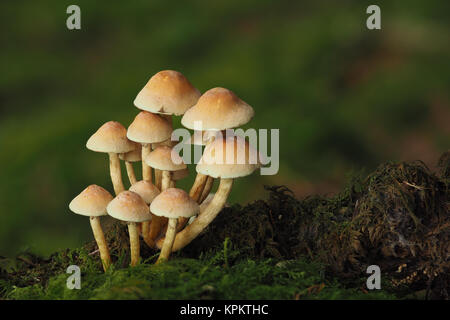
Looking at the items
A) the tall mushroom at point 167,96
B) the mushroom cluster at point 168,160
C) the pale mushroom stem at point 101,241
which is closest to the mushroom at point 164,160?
the mushroom cluster at point 168,160

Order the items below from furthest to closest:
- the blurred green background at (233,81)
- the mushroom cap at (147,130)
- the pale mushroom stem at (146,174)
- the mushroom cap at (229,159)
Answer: the blurred green background at (233,81) < the pale mushroom stem at (146,174) < the mushroom cap at (147,130) < the mushroom cap at (229,159)

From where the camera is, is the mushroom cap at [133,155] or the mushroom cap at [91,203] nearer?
the mushroom cap at [91,203]

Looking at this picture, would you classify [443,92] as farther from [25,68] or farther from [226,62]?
[25,68]

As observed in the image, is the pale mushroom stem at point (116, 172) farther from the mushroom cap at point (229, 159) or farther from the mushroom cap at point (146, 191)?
the mushroom cap at point (229, 159)

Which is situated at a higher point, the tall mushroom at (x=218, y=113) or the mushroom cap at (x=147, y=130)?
the tall mushroom at (x=218, y=113)

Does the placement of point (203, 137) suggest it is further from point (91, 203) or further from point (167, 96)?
point (91, 203)
